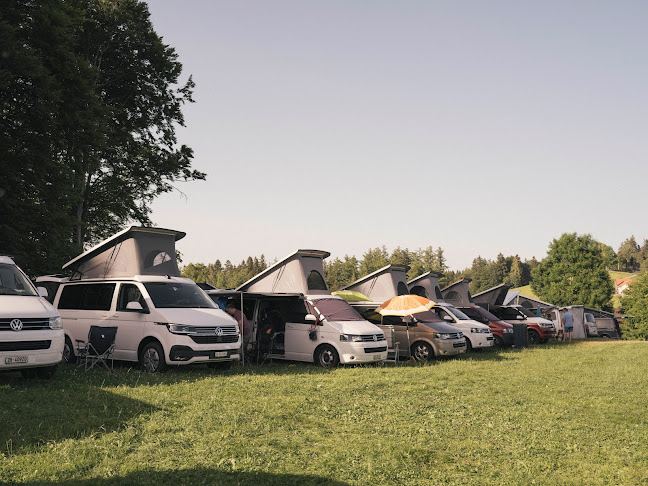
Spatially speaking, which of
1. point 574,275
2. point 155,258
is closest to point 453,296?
point 155,258

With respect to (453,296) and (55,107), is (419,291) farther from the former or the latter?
(55,107)

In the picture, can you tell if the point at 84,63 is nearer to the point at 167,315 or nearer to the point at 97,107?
the point at 97,107

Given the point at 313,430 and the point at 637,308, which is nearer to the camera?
the point at 313,430

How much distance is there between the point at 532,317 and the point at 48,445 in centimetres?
2551

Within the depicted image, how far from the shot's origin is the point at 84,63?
20.6m

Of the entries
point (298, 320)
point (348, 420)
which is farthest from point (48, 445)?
point (298, 320)

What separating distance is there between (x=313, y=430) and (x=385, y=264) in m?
79.9

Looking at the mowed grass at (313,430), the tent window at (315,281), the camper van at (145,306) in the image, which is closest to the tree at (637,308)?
the tent window at (315,281)

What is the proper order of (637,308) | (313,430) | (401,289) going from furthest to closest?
(637,308) < (401,289) < (313,430)

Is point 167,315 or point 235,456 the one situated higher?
point 167,315

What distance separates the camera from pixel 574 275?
75.0 m

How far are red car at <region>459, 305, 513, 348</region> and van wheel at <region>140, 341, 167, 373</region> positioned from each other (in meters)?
15.8

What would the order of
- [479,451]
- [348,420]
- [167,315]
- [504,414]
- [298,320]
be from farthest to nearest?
[298,320]
[167,315]
[504,414]
[348,420]
[479,451]

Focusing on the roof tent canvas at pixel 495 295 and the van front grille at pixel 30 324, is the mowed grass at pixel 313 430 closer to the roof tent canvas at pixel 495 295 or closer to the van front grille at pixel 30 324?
the van front grille at pixel 30 324
